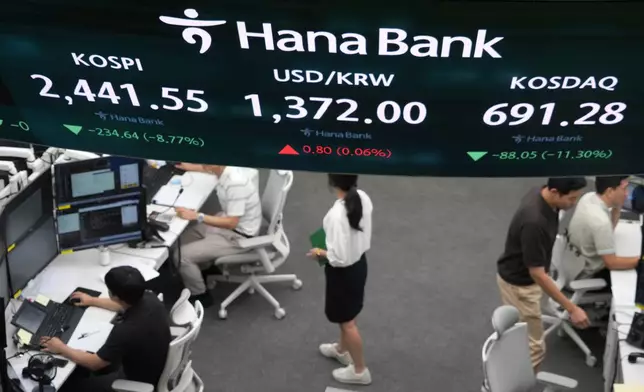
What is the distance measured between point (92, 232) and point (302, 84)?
3.41m

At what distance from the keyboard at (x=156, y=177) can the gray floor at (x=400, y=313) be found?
85cm

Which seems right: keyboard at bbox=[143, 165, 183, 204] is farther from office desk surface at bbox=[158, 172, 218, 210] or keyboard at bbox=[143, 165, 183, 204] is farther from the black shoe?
the black shoe

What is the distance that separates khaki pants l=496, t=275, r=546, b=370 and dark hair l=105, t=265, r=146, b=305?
2070 millimetres

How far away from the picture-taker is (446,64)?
2.21 meters

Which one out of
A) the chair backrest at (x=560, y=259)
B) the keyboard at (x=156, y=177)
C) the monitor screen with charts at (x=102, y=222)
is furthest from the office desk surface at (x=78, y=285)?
the chair backrest at (x=560, y=259)

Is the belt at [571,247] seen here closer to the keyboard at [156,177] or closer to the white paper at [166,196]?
the white paper at [166,196]

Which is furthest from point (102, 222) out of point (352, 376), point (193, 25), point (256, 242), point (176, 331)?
point (193, 25)

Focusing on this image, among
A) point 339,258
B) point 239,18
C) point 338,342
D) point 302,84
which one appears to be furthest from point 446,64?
point 338,342

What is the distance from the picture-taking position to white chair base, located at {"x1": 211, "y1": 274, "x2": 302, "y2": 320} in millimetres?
6219

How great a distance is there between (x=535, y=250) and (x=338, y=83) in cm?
291

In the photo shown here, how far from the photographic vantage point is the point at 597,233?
217 inches

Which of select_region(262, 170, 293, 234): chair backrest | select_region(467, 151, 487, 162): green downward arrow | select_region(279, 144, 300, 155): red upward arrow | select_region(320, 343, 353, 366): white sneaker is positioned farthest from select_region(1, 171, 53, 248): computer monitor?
select_region(467, 151, 487, 162): green downward arrow

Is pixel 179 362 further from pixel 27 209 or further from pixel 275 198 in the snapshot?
pixel 275 198

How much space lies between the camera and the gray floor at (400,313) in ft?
18.8
